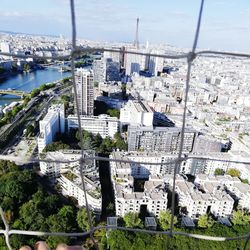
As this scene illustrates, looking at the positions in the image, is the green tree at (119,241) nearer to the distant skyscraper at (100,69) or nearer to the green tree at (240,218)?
the green tree at (240,218)

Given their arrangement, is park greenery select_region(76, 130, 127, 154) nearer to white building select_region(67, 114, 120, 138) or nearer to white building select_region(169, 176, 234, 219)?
white building select_region(67, 114, 120, 138)

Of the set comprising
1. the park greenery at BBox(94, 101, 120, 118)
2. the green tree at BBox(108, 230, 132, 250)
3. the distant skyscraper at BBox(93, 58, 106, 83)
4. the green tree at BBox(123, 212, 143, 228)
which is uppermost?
the distant skyscraper at BBox(93, 58, 106, 83)

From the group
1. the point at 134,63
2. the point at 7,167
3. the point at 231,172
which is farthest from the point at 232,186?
the point at 134,63

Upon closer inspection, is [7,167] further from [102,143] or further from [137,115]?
[137,115]

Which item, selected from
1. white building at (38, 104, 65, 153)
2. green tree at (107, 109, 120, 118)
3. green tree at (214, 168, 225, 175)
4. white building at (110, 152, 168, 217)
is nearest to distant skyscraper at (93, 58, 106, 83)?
green tree at (107, 109, 120, 118)

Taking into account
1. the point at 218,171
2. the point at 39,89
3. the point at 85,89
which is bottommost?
the point at 218,171

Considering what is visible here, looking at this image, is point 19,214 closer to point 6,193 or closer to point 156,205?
point 6,193

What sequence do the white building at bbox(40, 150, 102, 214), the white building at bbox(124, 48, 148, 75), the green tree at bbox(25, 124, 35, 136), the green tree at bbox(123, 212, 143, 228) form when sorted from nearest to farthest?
the green tree at bbox(123, 212, 143, 228) < the white building at bbox(40, 150, 102, 214) < the green tree at bbox(25, 124, 35, 136) < the white building at bbox(124, 48, 148, 75)
